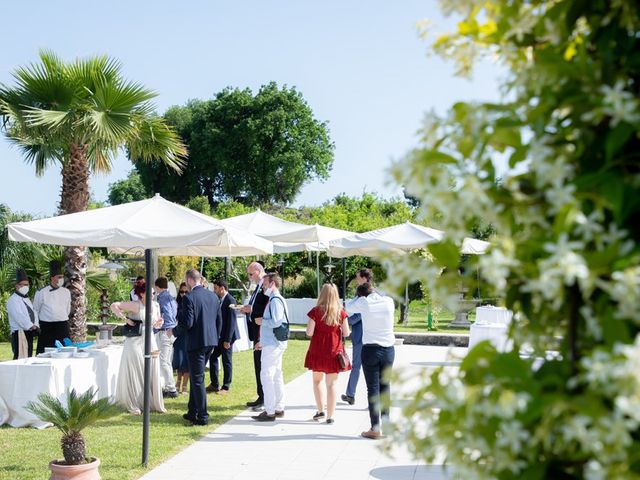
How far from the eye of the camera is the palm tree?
15062 millimetres

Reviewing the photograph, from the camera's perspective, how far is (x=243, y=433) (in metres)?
9.11

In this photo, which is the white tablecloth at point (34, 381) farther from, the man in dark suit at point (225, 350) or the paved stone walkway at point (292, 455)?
the man in dark suit at point (225, 350)

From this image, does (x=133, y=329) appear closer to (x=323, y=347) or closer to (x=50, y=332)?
(x=323, y=347)

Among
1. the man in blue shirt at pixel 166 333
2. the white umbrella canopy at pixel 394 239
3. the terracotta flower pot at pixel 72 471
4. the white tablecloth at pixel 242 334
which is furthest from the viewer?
the white tablecloth at pixel 242 334

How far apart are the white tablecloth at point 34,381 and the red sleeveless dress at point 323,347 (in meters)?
2.89

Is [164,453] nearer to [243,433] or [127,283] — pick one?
[243,433]

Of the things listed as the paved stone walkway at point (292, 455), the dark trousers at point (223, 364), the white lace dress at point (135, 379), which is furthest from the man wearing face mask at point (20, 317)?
the paved stone walkway at point (292, 455)

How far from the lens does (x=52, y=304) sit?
13578mm

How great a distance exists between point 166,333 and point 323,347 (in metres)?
3.65

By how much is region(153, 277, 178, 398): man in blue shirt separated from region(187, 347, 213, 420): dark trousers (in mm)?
1852

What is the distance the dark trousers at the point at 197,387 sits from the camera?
961cm

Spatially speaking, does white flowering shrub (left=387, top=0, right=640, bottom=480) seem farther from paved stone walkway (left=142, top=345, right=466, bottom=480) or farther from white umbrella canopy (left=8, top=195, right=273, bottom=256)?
white umbrella canopy (left=8, top=195, right=273, bottom=256)

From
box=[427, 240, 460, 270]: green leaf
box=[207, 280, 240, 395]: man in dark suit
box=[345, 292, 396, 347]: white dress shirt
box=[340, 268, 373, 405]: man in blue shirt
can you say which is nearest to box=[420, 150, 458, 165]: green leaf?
box=[427, 240, 460, 270]: green leaf

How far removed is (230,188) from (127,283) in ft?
86.5
